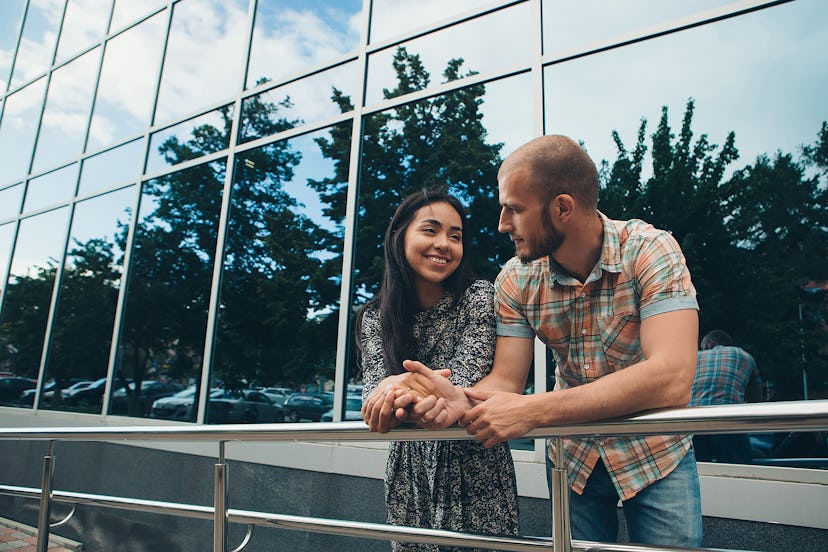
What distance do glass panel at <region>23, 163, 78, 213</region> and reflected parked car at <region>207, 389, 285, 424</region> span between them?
4260 millimetres

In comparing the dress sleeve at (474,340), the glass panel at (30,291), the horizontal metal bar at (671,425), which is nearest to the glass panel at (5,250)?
the glass panel at (30,291)

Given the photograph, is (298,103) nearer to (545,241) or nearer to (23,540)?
(545,241)

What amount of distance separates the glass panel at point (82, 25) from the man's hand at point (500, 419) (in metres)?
8.58

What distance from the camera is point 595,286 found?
159 cm

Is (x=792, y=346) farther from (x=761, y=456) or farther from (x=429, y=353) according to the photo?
(x=429, y=353)

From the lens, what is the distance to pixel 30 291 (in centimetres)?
779

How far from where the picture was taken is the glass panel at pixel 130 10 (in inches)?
279

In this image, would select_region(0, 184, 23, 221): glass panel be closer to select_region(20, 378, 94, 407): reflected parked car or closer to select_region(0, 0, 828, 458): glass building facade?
select_region(0, 0, 828, 458): glass building facade

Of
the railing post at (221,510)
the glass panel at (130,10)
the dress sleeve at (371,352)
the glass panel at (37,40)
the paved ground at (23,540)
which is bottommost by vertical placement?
the paved ground at (23,540)

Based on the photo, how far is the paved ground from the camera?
16.3 ft

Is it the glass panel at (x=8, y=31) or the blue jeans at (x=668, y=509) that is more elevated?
the glass panel at (x=8, y=31)

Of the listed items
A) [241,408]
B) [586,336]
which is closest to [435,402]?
[586,336]

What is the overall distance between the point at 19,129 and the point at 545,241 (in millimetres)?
10295

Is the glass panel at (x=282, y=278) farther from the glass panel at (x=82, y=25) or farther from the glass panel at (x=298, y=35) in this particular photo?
the glass panel at (x=82, y=25)
